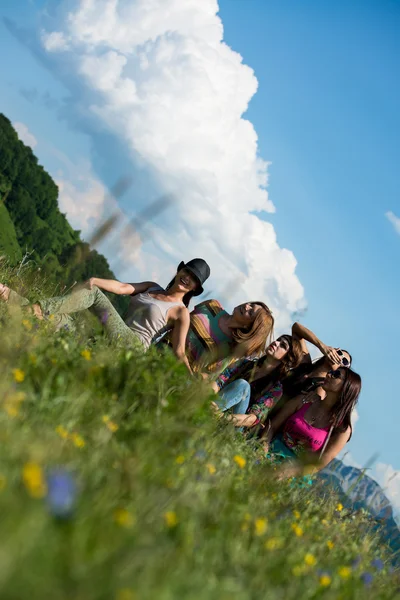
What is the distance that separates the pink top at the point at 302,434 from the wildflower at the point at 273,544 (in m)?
4.97

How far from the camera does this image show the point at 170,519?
7.81 ft

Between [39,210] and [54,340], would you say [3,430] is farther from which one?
[39,210]

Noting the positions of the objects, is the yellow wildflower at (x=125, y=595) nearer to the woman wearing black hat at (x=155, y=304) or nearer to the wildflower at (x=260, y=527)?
the wildflower at (x=260, y=527)

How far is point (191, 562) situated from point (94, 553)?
59cm

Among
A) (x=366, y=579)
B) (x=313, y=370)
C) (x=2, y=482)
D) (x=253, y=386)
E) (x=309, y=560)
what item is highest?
(x=313, y=370)

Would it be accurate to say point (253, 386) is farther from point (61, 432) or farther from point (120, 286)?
point (61, 432)

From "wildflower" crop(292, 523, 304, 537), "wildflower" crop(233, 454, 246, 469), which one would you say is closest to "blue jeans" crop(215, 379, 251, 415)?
→ "wildflower" crop(233, 454, 246, 469)

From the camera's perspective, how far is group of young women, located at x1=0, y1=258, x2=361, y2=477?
7.67 metres

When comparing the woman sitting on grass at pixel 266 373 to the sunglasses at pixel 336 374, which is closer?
the sunglasses at pixel 336 374

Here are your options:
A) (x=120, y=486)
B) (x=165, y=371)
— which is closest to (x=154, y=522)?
(x=120, y=486)

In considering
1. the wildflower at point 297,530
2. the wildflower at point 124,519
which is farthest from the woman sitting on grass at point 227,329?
the wildflower at point 124,519

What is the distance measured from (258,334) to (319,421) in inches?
56.0

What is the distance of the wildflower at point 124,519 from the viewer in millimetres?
2094

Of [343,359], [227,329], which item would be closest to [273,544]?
[227,329]
